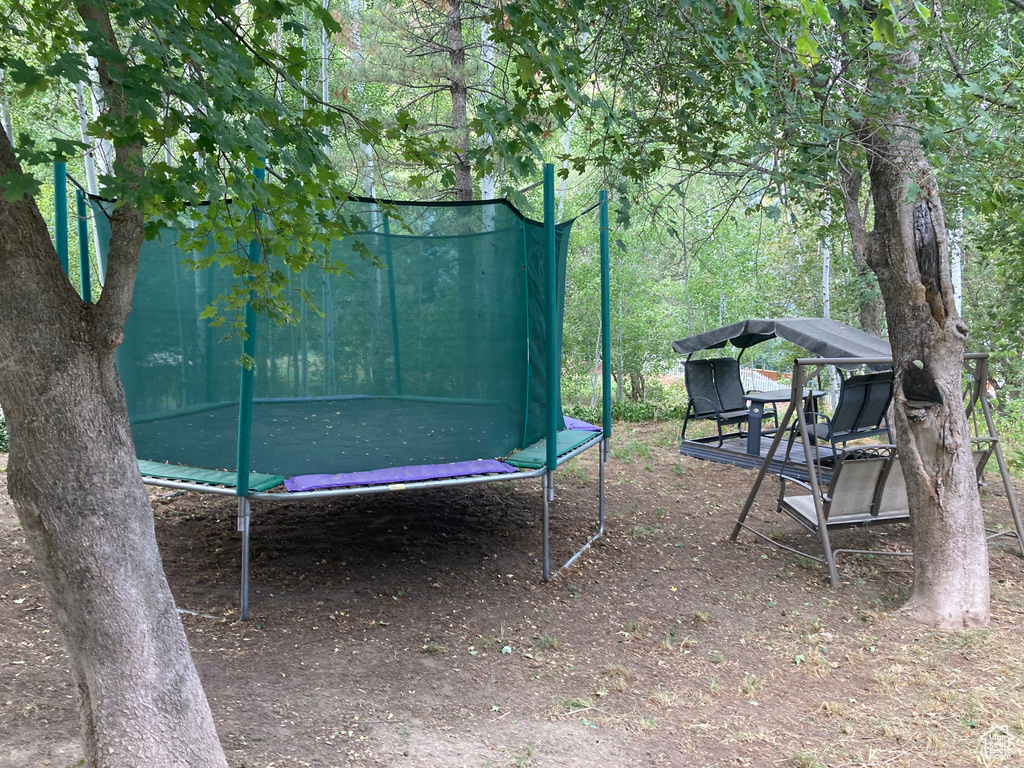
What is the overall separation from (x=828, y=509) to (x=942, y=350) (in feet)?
3.82

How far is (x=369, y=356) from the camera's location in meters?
4.08

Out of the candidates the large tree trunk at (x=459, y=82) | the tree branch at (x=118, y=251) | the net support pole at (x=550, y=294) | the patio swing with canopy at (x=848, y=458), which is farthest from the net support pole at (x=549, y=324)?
Result: the large tree trunk at (x=459, y=82)

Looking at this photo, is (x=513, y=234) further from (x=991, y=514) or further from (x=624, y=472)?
(x=991, y=514)

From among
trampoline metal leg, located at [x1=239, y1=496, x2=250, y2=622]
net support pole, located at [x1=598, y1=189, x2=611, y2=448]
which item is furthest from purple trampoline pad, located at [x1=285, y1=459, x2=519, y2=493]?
net support pole, located at [x1=598, y1=189, x2=611, y2=448]

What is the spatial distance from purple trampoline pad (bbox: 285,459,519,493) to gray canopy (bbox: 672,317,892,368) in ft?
14.8

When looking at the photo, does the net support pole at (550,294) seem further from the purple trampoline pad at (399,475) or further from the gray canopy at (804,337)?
the gray canopy at (804,337)

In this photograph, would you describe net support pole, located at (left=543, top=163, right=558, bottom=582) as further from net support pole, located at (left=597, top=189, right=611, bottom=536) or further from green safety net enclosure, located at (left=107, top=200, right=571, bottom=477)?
net support pole, located at (left=597, top=189, right=611, bottom=536)

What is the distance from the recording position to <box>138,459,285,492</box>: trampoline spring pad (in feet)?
12.1

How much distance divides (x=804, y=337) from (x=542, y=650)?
17.5 feet

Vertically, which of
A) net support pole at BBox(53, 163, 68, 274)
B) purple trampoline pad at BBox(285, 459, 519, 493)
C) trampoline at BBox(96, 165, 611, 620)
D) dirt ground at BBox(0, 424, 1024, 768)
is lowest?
dirt ground at BBox(0, 424, 1024, 768)

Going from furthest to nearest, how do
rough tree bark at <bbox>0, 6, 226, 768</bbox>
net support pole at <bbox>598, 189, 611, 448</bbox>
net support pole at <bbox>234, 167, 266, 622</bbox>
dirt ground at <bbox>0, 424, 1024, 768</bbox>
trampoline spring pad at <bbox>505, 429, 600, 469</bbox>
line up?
net support pole at <bbox>598, 189, 611, 448</bbox>
trampoline spring pad at <bbox>505, 429, 600, 469</bbox>
net support pole at <bbox>234, 167, 266, 622</bbox>
dirt ground at <bbox>0, 424, 1024, 768</bbox>
rough tree bark at <bbox>0, 6, 226, 768</bbox>

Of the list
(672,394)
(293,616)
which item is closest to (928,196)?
(293,616)

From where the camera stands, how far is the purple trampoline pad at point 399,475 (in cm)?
372

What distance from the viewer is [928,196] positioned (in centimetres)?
373
